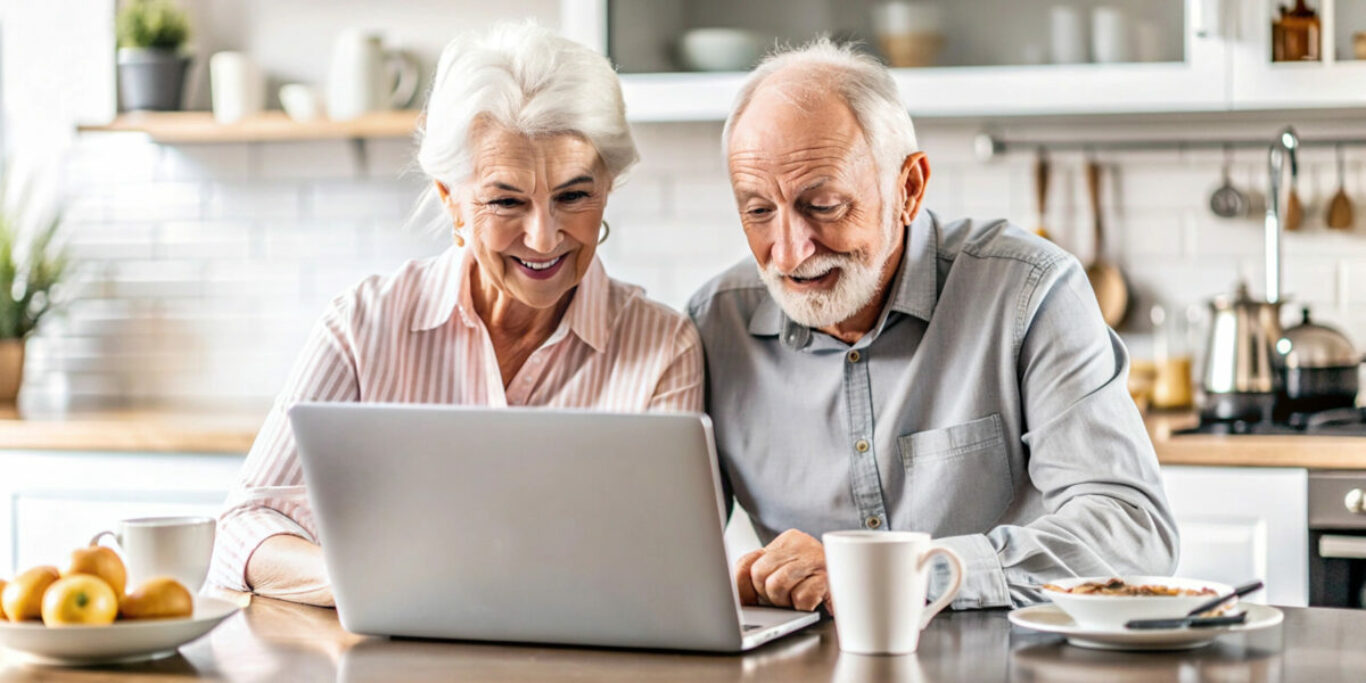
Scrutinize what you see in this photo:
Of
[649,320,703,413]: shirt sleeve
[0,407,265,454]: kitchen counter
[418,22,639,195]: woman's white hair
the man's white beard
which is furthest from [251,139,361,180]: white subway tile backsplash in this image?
the man's white beard

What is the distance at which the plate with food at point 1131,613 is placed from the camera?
1.34m

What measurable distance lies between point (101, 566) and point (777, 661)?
60 cm

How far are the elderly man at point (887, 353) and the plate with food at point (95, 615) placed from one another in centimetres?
87

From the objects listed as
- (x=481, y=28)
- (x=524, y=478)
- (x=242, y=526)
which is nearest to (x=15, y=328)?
(x=481, y=28)

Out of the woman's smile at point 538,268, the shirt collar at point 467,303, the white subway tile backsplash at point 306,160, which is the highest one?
the white subway tile backsplash at point 306,160

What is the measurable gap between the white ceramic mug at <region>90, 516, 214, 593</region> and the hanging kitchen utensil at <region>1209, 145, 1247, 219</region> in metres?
2.54

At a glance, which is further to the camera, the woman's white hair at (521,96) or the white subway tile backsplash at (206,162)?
the white subway tile backsplash at (206,162)

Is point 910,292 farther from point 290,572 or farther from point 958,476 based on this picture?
point 290,572

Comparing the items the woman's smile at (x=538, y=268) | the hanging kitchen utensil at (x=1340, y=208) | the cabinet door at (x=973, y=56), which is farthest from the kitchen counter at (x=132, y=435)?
the hanging kitchen utensil at (x=1340, y=208)

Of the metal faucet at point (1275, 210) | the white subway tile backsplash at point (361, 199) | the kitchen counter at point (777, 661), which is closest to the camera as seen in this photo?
the kitchen counter at point (777, 661)

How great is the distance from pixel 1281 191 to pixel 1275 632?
85.2 inches

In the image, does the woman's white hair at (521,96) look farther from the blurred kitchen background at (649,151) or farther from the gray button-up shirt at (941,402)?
the blurred kitchen background at (649,151)

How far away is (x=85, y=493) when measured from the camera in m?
3.30

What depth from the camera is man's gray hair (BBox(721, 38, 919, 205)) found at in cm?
196
